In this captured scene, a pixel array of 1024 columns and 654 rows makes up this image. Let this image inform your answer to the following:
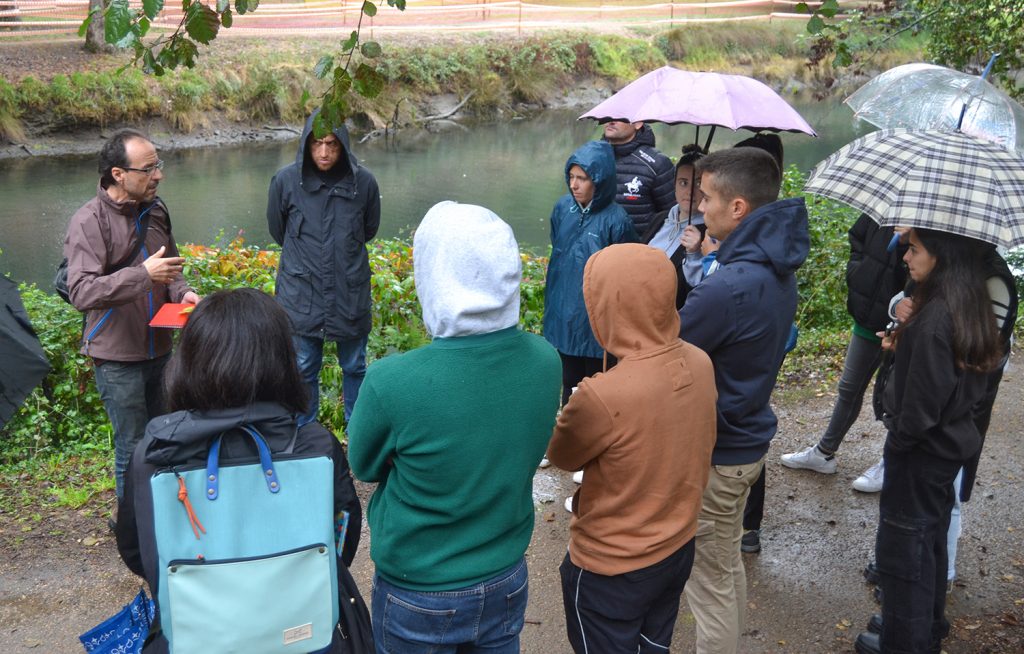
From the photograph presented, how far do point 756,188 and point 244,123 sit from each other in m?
15.4

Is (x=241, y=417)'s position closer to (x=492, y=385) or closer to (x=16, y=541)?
(x=492, y=385)

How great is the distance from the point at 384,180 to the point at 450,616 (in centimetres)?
1306

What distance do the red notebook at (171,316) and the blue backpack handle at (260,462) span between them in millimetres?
1561

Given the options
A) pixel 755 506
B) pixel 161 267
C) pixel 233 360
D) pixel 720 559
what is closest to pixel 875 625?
pixel 755 506

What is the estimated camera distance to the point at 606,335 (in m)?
2.29

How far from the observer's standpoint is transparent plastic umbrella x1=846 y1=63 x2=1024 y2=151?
11.8ft

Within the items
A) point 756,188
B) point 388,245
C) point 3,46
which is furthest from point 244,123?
point 756,188

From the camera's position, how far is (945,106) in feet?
12.1

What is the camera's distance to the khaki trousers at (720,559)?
2.78 meters

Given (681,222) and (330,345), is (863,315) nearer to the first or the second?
(681,222)

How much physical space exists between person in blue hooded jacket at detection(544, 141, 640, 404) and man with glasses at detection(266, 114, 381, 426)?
96 cm

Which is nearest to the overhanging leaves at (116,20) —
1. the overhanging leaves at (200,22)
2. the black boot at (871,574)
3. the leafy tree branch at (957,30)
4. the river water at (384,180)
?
the overhanging leaves at (200,22)

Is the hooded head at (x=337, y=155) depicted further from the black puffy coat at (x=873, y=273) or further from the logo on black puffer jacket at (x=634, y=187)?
the black puffy coat at (x=873, y=273)

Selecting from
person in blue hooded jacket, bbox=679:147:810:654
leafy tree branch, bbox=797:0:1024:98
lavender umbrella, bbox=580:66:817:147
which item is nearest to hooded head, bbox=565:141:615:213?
lavender umbrella, bbox=580:66:817:147
